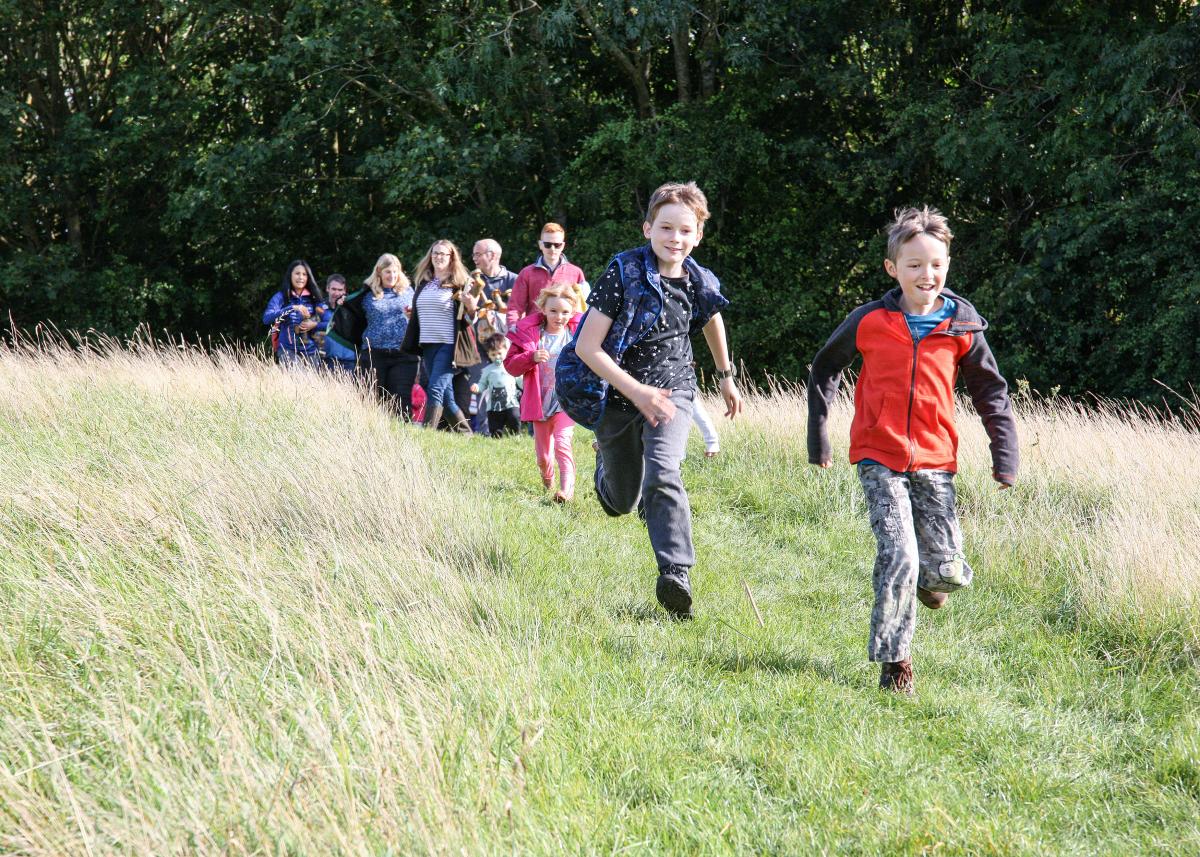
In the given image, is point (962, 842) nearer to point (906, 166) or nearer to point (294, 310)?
point (294, 310)

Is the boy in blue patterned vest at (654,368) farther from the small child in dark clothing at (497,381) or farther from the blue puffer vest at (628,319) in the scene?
the small child in dark clothing at (497,381)

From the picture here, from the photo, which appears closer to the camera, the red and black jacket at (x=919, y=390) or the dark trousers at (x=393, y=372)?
the red and black jacket at (x=919, y=390)

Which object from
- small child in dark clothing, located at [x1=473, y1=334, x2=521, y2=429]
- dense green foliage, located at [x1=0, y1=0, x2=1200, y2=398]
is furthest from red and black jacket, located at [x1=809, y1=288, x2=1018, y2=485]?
dense green foliage, located at [x1=0, y1=0, x2=1200, y2=398]


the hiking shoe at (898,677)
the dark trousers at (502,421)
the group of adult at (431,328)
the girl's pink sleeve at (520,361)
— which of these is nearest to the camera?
the hiking shoe at (898,677)

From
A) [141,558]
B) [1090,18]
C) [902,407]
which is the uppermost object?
[1090,18]

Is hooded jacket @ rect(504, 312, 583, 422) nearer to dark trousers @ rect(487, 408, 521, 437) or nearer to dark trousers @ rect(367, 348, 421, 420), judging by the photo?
dark trousers @ rect(487, 408, 521, 437)

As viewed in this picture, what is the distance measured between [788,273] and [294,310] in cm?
1067

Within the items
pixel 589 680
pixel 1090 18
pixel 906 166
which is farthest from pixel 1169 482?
pixel 906 166

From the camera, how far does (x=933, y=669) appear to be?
473 cm

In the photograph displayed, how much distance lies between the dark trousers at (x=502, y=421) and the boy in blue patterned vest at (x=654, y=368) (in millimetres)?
6637

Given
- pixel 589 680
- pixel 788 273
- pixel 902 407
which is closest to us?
pixel 589 680

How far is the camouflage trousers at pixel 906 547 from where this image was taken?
4.41 metres

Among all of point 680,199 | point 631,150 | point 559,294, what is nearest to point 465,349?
point 559,294

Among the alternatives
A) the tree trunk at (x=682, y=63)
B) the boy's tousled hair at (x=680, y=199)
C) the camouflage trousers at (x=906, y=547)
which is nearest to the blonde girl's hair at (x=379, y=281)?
the boy's tousled hair at (x=680, y=199)
